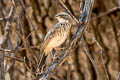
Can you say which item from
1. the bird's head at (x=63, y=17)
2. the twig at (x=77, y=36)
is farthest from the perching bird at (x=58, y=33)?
the twig at (x=77, y=36)

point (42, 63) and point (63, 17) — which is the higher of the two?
point (63, 17)

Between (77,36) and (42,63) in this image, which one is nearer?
(77,36)

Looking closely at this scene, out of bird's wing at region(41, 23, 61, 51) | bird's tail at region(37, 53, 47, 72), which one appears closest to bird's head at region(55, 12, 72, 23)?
bird's wing at region(41, 23, 61, 51)

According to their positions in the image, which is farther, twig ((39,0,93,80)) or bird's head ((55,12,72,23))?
bird's head ((55,12,72,23))

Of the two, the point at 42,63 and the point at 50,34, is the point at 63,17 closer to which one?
the point at 50,34

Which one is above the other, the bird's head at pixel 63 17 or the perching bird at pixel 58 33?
the bird's head at pixel 63 17

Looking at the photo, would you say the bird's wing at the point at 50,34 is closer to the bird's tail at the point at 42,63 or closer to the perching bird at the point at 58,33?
the perching bird at the point at 58,33

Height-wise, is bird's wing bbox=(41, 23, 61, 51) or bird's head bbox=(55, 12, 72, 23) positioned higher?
bird's head bbox=(55, 12, 72, 23)

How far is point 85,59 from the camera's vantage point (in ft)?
17.9

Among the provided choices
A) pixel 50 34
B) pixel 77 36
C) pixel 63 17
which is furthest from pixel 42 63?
pixel 77 36

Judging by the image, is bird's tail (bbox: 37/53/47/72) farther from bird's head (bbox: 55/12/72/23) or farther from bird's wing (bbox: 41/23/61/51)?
bird's head (bbox: 55/12/72/23)

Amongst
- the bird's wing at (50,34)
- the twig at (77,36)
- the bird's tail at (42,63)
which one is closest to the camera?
the twig at (77,36)

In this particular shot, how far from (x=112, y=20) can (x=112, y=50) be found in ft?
1.71

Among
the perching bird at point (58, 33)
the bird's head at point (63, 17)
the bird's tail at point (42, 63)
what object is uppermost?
the bird's head at point (63, 17)
